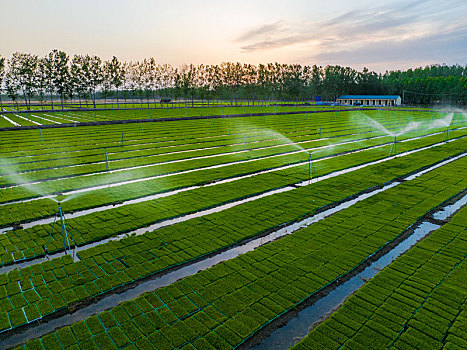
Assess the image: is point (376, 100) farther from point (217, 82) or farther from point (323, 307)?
point (323, 307)

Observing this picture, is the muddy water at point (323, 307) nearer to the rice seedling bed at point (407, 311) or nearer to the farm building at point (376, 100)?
the rice seedling bed at point (407, 311)

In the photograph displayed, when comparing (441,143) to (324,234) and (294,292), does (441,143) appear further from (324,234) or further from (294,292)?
(294,292)

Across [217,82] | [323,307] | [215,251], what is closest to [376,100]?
[217,82]

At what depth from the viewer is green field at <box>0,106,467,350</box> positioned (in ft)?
27.5

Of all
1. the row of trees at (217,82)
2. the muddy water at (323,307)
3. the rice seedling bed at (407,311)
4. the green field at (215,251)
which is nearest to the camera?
the rice seedling bed at (407,311)

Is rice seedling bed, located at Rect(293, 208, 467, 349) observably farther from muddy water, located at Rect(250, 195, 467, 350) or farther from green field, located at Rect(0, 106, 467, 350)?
muddy water, located at Rect(250, 195, 467, 350)

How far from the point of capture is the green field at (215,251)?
8375 mm

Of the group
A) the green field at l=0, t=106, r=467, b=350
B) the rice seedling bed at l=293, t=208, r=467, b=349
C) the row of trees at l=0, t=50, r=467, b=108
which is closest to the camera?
the rice seedling bed at l=293, t=208, r=467, b=349

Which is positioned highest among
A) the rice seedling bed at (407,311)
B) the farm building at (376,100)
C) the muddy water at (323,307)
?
the farm building at (376,100)

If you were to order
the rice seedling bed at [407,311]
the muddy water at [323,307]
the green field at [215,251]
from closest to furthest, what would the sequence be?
the rice seedling bed at [407,311] → the muddy water at [323,307] → the green field at [215,251]

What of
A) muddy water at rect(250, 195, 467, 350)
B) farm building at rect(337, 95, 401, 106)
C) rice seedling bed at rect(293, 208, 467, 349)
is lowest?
muddy water at rect(250, 195, 467, 350)

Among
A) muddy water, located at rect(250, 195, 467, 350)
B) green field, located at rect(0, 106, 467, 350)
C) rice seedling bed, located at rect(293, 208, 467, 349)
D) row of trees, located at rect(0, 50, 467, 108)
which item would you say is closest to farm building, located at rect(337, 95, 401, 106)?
row of trees, located at rect(0, 50, 467, 108)

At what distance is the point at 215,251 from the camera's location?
1225cm

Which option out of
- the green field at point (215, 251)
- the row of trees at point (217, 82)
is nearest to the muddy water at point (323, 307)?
the green field at point (215, 251)
